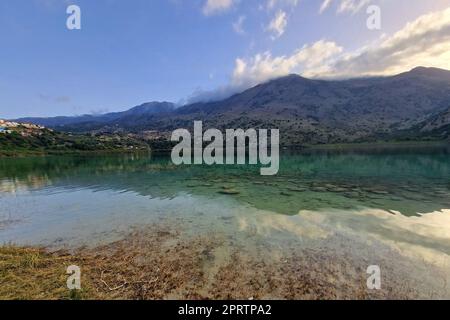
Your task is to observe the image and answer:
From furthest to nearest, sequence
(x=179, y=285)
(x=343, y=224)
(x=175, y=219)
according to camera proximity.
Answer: (x=175, y=219), (x=343, y=224), (x=179, y=285)

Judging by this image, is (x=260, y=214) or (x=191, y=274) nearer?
(x=191, y=274)

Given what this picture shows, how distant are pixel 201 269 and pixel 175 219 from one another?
38.6 ft

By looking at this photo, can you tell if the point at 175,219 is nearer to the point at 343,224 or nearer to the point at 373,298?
the point at 343,224

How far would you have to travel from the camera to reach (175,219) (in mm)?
25422
